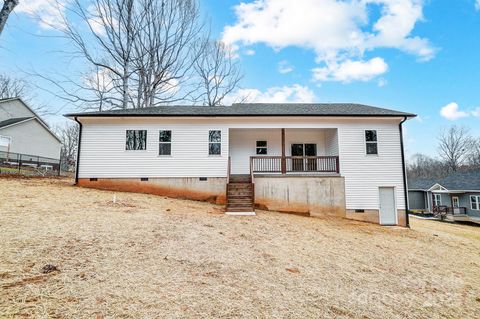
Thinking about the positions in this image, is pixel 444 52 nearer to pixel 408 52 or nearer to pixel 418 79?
pixel 418 79

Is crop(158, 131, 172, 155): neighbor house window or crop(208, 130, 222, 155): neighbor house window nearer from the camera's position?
crop(158, 131, 172, 155): neighbor house window

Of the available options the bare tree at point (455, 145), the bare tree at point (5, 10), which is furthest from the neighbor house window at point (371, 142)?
the bare tree at point (455, 145)

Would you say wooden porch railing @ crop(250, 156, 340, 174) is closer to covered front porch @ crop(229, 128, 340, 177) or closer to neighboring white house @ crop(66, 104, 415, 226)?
neighboring white house @ crop(66, 104, 415, 226)

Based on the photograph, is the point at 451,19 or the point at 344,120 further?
the point at 451,19

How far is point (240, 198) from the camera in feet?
36.9

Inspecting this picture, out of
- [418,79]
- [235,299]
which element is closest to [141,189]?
[235,299]

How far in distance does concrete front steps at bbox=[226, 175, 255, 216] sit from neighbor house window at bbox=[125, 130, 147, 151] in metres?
5.36

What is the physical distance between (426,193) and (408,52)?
21210 mm

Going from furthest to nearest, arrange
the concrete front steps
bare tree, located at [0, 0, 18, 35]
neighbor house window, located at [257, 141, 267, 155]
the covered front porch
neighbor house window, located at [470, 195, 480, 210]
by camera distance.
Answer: neighbor house window, located at [470, 195, 480, 210] → neighbor house window, located at [257, 141, 267, 155] → the covered front porch → the concrete front steps → bare tree, located at [0, 0, 18, 35]

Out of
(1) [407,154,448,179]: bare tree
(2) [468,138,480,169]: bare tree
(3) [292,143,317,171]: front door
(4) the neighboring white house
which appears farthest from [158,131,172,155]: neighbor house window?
(1) [407,154,448,179]: bare tree

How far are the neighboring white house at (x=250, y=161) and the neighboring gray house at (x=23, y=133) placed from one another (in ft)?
46.0

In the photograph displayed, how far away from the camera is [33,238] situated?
16.2ft

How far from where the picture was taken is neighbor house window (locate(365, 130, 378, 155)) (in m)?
12.8

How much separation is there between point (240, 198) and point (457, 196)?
28199 mm
